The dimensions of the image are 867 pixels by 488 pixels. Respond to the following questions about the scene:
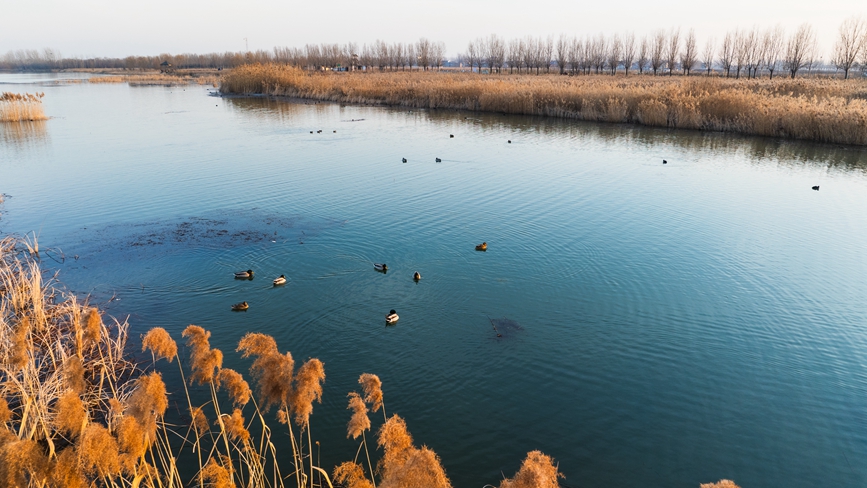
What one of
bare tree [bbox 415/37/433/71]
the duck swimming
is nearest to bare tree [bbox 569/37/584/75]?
bare tree [bbox 415/37/433/71]

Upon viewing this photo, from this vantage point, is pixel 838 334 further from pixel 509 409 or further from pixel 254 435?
pixel 254 435

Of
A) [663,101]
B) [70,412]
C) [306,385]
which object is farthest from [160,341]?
[663,101]

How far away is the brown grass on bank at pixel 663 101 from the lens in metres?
27.2

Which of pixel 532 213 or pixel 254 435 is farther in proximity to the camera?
pixel 532 213

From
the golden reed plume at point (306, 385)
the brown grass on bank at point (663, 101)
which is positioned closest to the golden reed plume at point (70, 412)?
the golden reed plume at point (306, 385)

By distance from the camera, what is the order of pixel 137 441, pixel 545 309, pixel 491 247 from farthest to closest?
pixel 491 247 < pixel 545 309 < pixel 137 441

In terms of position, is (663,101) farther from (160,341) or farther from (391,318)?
(160,341)

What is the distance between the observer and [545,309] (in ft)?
34.8

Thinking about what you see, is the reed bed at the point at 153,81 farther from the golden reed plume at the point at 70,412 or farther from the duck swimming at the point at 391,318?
the golden reed plume at the point at 70,412

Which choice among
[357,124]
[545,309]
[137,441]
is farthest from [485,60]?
[137,441]

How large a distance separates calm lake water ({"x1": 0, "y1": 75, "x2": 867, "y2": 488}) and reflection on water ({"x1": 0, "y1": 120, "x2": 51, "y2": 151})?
1884 millimetres

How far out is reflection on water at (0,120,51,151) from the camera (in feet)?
86.1

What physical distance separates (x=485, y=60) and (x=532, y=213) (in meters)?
97.4

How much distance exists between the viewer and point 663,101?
105 feet
